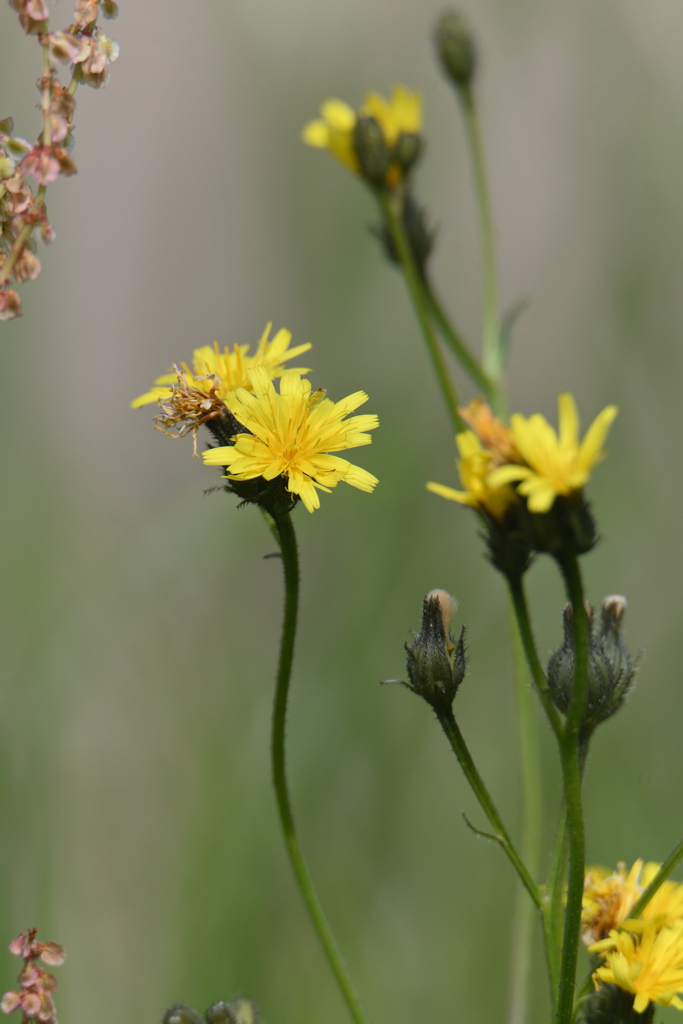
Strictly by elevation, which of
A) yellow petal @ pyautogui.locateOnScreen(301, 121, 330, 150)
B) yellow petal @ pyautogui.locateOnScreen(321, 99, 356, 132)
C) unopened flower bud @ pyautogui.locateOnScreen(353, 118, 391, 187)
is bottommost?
unopened flower bud @ pyautogui.locateOnScreen(353, 118, 391, 187)

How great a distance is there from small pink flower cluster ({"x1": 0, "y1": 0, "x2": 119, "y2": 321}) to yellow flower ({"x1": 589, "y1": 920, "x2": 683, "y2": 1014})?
872 mm

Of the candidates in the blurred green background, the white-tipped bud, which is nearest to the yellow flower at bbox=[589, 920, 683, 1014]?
the white-tipped bud

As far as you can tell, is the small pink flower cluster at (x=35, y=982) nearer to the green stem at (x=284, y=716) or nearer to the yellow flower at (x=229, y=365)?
the green stem at (x=284, y=716)

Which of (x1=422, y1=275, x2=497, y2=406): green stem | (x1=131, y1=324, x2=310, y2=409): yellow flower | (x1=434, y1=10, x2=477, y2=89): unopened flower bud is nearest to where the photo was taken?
(x1=131, y1=324, x2=310, y2=409): yellow flower

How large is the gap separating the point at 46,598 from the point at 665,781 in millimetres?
1721

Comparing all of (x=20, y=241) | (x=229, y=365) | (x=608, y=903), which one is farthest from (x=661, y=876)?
(x=20, y=241)

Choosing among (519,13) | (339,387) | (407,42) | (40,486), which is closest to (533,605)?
(339,387)

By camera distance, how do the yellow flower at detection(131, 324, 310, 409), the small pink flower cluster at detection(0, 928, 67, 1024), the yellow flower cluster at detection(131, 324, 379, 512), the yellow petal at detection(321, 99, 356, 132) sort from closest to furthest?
the small pink flower cluster at detection(0, 928, 67, 1024)
the yellow flower cluster at detection(131, 324, 379, 512)
the yellow flower at detection(131, 324, 310, 409)
the yellow petal at detection(321, 99, 356, 132)

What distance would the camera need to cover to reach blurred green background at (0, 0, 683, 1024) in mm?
2092

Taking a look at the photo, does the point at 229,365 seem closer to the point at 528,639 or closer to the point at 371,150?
the point at 528,639

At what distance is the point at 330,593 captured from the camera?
280cm

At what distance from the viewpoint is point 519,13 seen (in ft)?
10.1

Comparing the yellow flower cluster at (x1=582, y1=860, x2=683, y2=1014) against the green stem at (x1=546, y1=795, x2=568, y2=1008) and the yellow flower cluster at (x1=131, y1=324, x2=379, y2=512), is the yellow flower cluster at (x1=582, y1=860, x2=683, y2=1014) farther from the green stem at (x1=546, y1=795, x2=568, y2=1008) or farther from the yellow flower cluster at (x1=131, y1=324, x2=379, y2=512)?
the yellow flower cluster at (x1=131, y1=324, x2=379, y2=512)

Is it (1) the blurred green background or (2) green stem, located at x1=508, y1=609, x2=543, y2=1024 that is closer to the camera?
(2) green stem, located at x1=508, y1=609, x2=543, y2=1024
